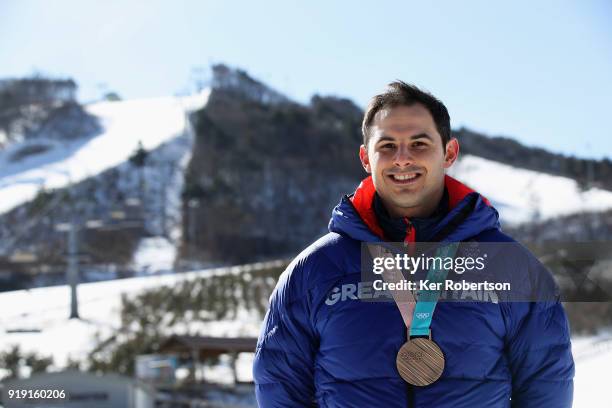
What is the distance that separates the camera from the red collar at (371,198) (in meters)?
1.62

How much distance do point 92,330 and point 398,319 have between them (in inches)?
595

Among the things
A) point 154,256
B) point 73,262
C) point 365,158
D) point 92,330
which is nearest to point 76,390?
point 365,158

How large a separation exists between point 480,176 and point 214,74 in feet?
96.8

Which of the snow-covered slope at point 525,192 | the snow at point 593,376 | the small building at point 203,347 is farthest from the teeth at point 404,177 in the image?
the snow-covered slope at point 525,192

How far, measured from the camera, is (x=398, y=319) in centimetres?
151

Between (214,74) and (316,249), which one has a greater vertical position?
(214,74)

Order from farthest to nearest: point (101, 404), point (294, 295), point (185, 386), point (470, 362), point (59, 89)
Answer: point (59, 89) → point (185, 386) → point (101, 404) → point (294, 295) → point (470, 362)

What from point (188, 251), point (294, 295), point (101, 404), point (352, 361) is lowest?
point (188, 251)

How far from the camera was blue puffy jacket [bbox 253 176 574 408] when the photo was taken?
1474 mm

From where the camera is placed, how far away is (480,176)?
201 feet

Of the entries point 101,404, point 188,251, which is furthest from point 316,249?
point 188,251

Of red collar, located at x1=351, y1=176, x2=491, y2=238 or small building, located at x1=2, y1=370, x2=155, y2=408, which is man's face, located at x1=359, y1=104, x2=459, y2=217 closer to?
red collar, located at x1=351, y1=176, x2=491, y2=238

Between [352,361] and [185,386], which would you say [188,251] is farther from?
[352,361]

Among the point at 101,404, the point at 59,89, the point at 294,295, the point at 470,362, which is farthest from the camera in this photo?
the point at 59,89
